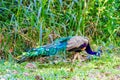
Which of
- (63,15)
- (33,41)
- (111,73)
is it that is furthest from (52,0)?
(111,73)

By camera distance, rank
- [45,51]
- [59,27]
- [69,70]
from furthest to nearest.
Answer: [59,27]
[45,51]
[69,70]

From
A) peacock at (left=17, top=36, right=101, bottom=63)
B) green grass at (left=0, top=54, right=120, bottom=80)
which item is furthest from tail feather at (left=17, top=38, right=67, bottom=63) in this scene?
green grass at (left=0, top=54, right=120, bottom=80)

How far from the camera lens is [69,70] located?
4473mm

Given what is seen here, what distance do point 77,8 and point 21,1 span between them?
1001mm

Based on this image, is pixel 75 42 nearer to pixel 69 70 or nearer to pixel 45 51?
pixel 45 51

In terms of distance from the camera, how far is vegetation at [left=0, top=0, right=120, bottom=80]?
473 cm

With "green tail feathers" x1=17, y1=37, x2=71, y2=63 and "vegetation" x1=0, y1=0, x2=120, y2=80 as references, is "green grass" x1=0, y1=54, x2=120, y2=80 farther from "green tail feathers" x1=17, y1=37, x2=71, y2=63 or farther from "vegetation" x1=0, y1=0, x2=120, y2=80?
"green tail feathers" x1=17, y1=37, x2=71, y2=63

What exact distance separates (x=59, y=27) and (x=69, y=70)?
1.39 metres

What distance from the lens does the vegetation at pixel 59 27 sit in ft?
15.5

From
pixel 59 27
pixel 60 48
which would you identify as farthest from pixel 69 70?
pixel 59 27

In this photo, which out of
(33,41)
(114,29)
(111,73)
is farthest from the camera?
(114,29)

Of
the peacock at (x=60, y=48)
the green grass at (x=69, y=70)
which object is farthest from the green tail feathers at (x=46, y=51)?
the green grass at (x=69, y=70)

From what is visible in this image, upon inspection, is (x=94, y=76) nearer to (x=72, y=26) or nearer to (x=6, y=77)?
(x=6, y=77)

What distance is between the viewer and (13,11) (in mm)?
5699
